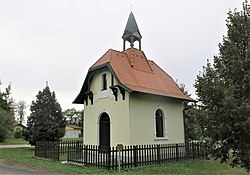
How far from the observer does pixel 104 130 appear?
1717cm

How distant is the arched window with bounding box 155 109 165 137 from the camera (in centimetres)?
1716

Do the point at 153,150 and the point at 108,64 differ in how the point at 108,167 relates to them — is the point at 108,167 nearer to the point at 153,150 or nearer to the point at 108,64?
the point at 153,150

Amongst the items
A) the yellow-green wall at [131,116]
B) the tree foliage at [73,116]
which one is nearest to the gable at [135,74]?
the yellow-green wall at [131,116]

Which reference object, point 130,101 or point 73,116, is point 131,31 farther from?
point 73,116

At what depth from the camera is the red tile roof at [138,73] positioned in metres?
16.1

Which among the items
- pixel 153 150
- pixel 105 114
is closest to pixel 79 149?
pixel 105 114

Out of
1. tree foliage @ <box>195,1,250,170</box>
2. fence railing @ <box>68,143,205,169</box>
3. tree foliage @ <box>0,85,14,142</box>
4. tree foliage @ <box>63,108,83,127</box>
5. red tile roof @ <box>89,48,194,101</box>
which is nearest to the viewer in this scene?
tree foliage @ <box>195,1,250,170</box>

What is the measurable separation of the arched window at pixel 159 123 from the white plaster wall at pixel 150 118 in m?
0.26

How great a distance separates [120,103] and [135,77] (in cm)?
210

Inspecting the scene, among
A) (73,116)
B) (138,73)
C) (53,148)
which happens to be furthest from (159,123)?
(73,116)

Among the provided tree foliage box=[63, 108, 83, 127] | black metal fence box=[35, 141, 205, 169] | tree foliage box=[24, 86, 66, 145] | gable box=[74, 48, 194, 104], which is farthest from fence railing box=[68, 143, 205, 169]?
tree foliage box=[63, 108, 83, 127]

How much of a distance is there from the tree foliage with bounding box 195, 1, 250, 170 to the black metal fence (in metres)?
1.97

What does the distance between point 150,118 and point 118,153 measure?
421 cm

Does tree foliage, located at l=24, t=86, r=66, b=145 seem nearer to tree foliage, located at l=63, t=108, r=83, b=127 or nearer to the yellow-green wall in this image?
the yellow-green wall
